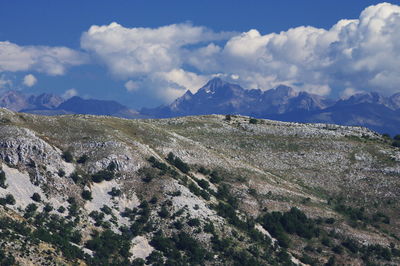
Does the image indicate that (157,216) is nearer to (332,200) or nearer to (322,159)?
(332,200)

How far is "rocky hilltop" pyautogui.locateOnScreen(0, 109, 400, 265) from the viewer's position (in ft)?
358

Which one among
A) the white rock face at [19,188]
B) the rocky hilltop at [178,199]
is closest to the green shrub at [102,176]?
the rocky hilltop at [178,199]

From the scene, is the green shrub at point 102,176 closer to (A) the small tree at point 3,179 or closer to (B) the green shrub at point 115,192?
(B) the green shrub at point 115,192

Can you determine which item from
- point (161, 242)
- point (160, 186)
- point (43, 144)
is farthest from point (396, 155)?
point (43, 144)

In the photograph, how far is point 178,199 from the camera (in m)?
129

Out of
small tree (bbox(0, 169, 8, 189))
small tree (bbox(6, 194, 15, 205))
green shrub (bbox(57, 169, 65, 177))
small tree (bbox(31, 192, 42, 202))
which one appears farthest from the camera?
green shrub (bbox(57, 169, 65, 177))

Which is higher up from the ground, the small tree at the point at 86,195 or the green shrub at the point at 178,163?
the green shrub at the point at 178,163

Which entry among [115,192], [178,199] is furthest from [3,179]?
[178,199]

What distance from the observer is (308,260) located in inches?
4911

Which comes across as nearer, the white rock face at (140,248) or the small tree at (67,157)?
the white rock face at (140,248)

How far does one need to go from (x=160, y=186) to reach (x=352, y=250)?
46.2 metres

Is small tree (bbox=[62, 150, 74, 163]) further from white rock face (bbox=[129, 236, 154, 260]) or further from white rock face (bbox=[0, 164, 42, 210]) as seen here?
white rock face (bbox=[129, 236, 154, 260])

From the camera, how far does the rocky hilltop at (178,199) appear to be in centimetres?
10925

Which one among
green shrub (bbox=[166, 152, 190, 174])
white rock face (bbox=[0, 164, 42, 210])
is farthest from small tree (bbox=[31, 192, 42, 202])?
green shrub (bbox=[166, 152, 190, 174])
